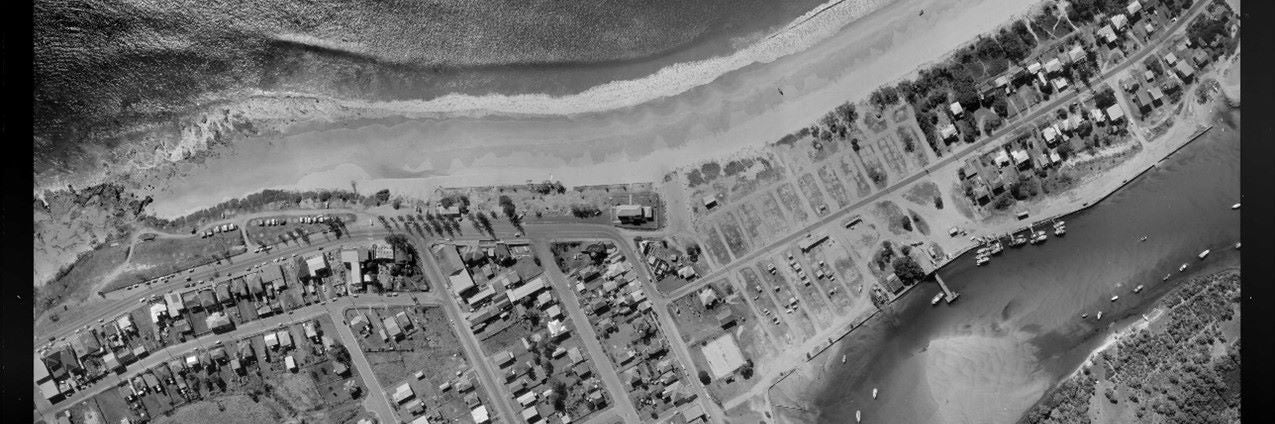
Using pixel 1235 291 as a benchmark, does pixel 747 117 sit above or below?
above

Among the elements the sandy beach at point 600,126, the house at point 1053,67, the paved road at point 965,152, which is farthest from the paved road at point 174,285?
the house at point 1053,67

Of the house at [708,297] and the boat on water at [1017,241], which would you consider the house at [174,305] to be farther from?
the boat on water at [1017,241]

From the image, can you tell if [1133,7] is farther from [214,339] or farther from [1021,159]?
[214,339]

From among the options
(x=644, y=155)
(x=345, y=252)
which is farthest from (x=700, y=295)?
Answer: (x=345, y=252)

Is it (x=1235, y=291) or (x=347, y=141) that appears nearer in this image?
(x=1235, y=291)

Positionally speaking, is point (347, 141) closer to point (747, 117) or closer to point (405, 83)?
point (405, 83)

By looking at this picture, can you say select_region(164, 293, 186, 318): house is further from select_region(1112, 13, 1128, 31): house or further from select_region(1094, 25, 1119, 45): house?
select_region(1112, 13, 1128, 31): house
